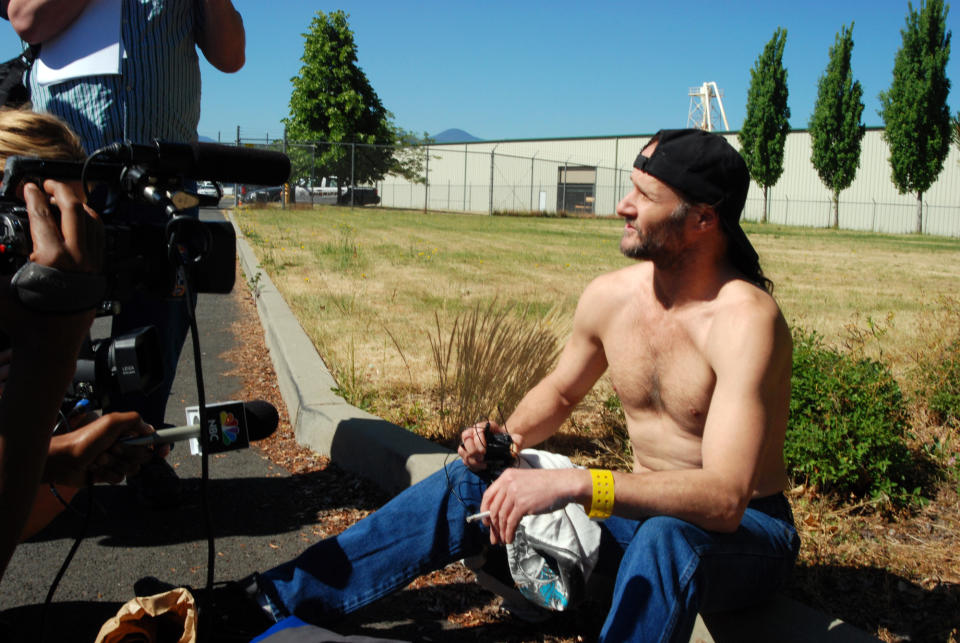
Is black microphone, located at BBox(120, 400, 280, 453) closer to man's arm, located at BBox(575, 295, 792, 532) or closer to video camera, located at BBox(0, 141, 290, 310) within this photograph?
video camera, located at BBox(0, 141, 290, 310)

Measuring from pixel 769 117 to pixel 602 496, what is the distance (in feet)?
144

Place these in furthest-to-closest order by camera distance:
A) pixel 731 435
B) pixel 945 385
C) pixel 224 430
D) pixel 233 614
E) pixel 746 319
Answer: pixel 945 385, pixel 233 614, pixel 746 319, pixel 731 435, pixel 224 430

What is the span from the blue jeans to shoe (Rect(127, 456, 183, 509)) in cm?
112

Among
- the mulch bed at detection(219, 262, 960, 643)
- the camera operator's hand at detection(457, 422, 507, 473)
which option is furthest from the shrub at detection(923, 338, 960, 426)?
the camera operator's hand at detection(457, 422, 507, 473)

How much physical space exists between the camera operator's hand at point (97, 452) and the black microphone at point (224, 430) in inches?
1.0

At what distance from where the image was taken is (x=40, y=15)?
9.46ft

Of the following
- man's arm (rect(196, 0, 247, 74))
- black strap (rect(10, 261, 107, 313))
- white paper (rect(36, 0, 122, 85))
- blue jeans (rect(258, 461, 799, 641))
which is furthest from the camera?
man's arm (rect(196, 0, 247, 74))

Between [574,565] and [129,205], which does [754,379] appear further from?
[129,205]

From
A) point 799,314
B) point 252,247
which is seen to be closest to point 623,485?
point 799,314

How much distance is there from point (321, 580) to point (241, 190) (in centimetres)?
2902

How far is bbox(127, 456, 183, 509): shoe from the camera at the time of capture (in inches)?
127

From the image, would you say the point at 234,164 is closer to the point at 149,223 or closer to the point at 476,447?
the point at 149,223

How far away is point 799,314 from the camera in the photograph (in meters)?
7.51

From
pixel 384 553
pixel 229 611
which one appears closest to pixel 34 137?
pixel 229 611
